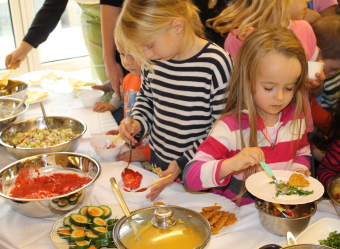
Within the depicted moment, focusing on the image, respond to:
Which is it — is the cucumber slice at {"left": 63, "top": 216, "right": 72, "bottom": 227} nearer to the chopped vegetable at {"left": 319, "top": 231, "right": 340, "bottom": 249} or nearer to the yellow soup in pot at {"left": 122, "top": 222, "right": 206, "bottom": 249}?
the yellow soup in pot at {"left": 122, "top": 222, "right": 206, "bottom": 249}

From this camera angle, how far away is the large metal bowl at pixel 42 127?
1748 millimetres

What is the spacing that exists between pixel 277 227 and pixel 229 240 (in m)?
0.15

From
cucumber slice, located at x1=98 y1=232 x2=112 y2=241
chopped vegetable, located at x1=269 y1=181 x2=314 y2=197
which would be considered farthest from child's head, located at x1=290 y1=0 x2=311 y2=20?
cucumber slice, located at x1=98 y1=232 x2=112 y2=241

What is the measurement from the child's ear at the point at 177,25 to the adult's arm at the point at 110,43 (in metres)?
1.02

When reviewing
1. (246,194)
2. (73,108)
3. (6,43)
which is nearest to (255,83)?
(246,194)

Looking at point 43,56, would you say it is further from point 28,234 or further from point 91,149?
point 28,234

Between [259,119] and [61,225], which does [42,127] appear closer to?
[61,225]

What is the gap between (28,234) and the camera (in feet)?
4.26

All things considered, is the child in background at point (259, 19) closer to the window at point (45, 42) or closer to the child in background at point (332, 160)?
the child in background at point (332, 160)

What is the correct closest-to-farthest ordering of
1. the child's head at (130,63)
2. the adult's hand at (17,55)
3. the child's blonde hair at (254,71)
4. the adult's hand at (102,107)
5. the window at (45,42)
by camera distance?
the child's blonde hair at (254,71)
the child's head at (130,63)
the adult's hand at (102,107)
the adult's hand at (17,55)
the window at (45,42)

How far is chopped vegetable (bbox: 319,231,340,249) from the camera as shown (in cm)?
110

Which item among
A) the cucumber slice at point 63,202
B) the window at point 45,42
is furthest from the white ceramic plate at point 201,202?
the window at point 45,42

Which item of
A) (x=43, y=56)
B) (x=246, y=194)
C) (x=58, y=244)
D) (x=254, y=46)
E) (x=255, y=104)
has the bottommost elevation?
(x=43, y=56)

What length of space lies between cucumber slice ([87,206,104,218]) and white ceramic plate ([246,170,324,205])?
49 centimetres
